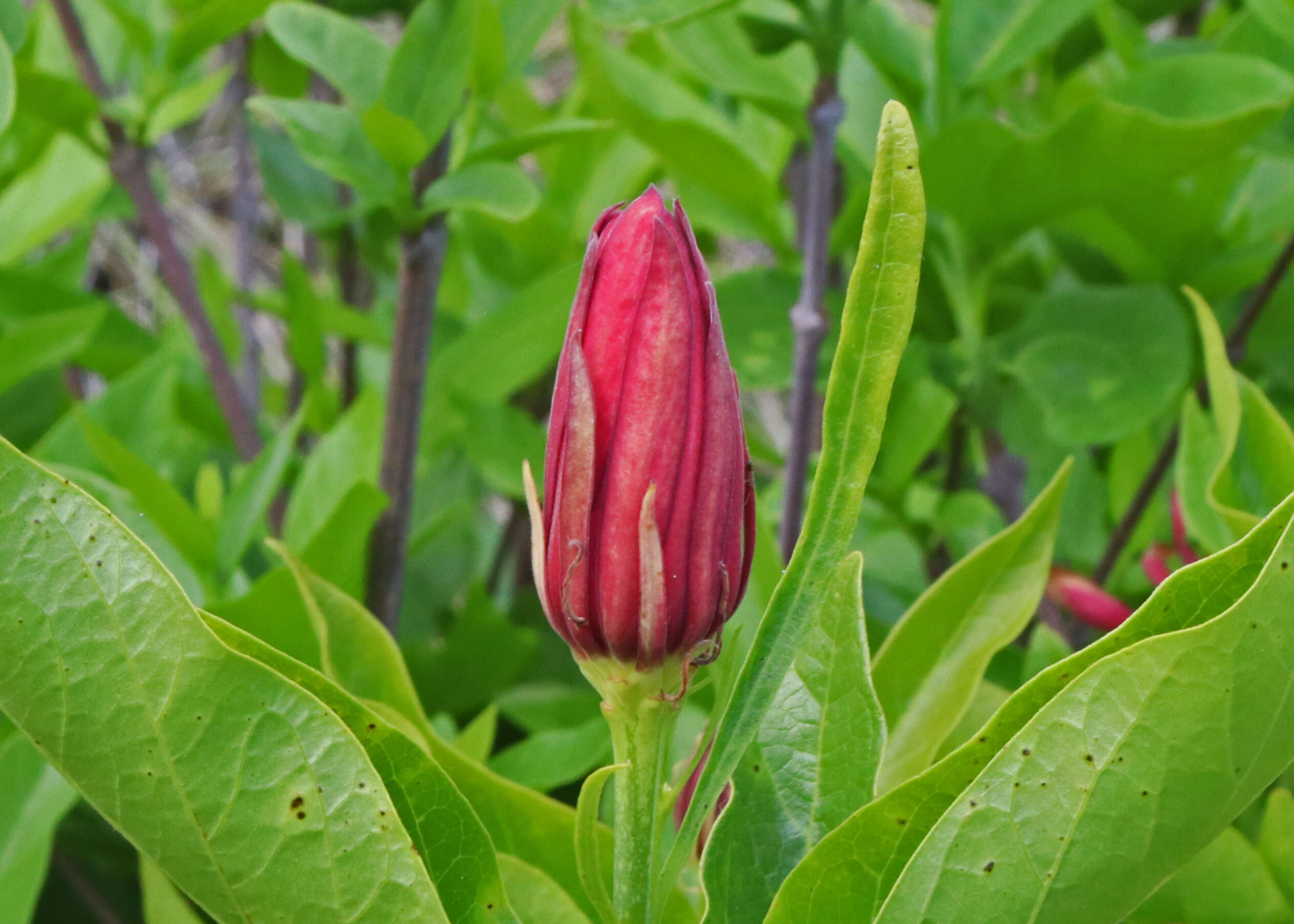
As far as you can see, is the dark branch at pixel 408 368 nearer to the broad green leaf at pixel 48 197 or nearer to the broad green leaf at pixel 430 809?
Answer: the broad green leaf at pixel 430 809

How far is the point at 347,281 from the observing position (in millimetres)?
1089

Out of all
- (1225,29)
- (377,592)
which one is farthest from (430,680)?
(1225,29)

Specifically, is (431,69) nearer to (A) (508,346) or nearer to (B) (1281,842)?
(A) (508,346)

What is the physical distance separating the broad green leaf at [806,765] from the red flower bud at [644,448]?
0.24 ft

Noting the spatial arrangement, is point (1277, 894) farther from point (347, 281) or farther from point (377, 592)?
point (347, 281)

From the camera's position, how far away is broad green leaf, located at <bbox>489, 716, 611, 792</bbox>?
0.53 m

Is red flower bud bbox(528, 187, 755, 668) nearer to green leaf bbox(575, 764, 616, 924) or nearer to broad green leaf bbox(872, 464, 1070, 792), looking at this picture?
green leaf bbox(575, 764, 616, 924)

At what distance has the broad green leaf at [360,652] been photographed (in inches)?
16.0

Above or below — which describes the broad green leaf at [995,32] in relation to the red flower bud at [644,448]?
below

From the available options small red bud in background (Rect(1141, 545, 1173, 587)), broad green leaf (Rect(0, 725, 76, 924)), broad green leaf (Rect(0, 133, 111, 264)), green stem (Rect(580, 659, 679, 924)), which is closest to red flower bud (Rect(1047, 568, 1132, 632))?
small red bud in background (Rect(1141, 545, 1173, 587))

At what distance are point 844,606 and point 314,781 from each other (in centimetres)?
16

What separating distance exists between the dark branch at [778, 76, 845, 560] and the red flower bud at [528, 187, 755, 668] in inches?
10.9

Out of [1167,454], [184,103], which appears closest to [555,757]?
[1167,454]

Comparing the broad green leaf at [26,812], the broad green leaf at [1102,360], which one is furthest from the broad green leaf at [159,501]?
the broad green leaf at [1102,360]
